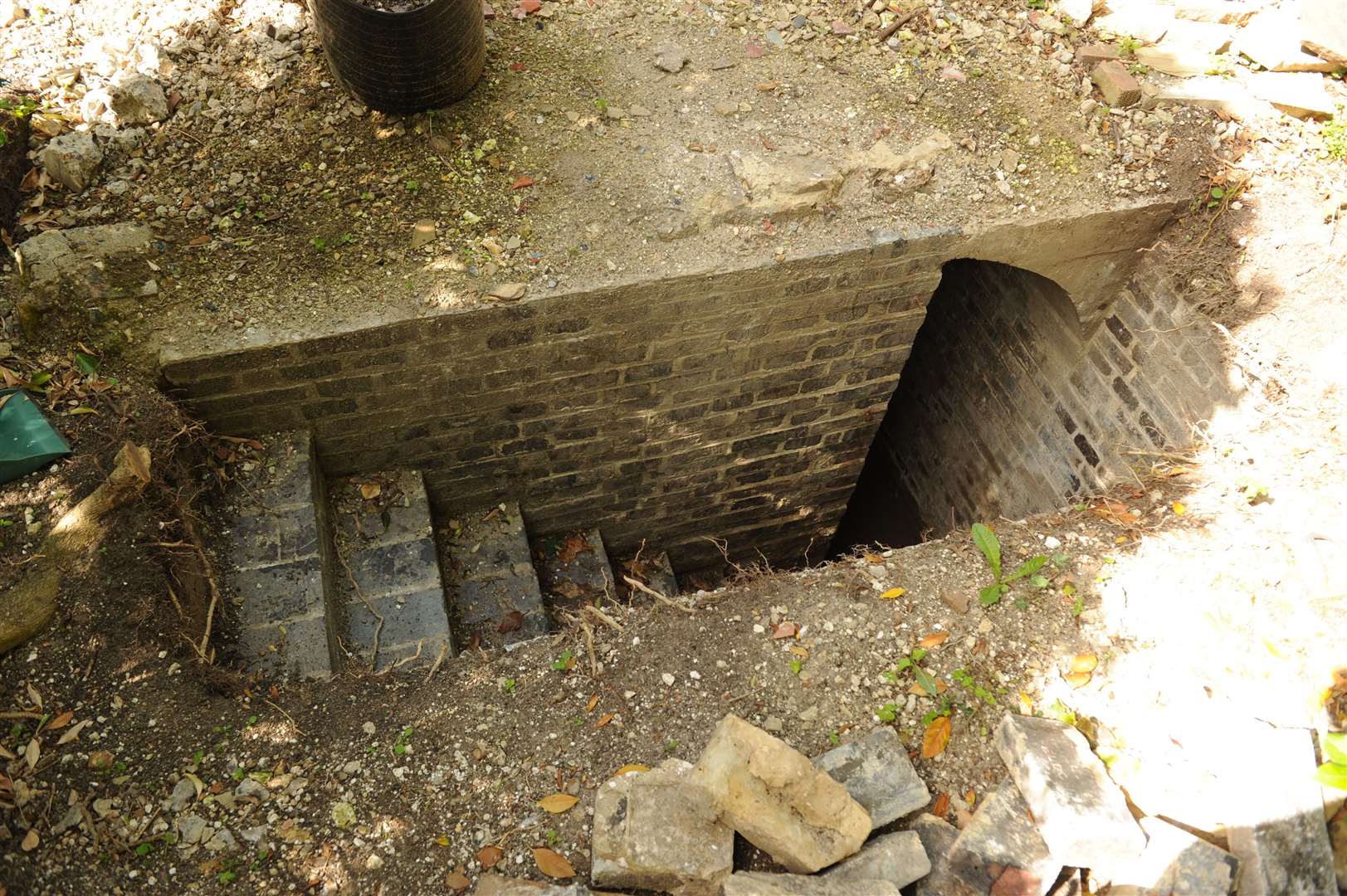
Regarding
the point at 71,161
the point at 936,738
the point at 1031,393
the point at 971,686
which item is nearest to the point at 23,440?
the point at 71,161

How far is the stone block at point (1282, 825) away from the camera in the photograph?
8.02 ft

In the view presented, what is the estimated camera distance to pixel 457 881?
8.70ft

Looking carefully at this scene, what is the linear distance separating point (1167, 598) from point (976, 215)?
6.06 ft

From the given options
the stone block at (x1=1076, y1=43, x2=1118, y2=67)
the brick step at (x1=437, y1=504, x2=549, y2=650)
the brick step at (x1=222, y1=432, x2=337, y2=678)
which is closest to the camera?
the brick step at (x1=222, y1=432, x2=337, y2=678)

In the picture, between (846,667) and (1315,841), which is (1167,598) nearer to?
(1315,841)

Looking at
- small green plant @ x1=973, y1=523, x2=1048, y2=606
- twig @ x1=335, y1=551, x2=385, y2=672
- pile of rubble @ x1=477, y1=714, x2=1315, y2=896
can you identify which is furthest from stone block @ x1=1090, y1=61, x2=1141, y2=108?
twig @ x1=335, y1=551, x2=385, y2=672

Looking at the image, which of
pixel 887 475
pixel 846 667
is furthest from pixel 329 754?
pixel 887 475

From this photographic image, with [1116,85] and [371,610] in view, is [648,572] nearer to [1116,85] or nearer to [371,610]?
[371,610]

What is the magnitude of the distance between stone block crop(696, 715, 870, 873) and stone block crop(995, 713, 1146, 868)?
0.57m

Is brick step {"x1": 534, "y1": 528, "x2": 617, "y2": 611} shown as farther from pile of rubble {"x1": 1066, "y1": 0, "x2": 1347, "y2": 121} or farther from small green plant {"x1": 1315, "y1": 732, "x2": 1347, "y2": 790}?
pile of rubble {"x1": 1066, "y1": 0, "x2": 1347, "y2": 121}

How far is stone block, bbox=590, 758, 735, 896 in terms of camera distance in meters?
2.52

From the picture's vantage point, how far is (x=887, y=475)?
Result: 261 inches

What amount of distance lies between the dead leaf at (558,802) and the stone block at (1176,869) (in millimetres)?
1670

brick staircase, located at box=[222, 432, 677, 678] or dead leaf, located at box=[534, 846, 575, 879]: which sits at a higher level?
dead leaf, located at box=[534, 846, 575, 879]
